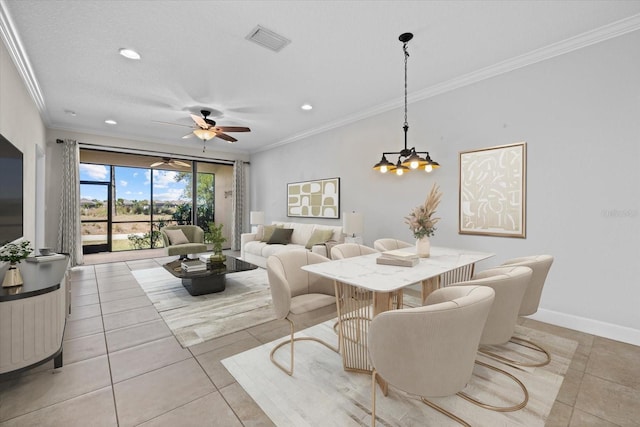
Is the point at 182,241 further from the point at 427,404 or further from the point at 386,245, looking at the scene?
the point at 427,404

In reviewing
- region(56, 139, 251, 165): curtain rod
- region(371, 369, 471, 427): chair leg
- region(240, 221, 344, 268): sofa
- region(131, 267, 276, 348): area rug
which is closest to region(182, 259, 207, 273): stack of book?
region(131, 267, 276, 348): area rug

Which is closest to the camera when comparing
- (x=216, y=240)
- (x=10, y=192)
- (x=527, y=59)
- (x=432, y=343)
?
(x=432, y=343)

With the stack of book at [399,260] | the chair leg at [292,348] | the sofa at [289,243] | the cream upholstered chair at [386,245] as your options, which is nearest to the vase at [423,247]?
the stack of book at [399,260]

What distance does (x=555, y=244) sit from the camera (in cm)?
291

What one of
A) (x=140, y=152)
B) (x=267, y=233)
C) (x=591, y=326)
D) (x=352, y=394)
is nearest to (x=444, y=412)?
(x=352, y=394)

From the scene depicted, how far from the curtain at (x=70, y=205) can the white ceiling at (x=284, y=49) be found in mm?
1230

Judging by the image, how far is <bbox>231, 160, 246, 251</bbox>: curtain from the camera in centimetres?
774

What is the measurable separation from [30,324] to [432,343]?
2.41m

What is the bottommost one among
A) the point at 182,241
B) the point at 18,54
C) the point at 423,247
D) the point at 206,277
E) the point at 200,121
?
the point at 206,277

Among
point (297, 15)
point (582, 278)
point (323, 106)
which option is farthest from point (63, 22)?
point (582, 278)

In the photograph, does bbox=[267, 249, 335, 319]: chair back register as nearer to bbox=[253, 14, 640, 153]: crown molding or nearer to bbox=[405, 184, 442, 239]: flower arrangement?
bbox=[405, 184, 442, 239]: flower arrangement

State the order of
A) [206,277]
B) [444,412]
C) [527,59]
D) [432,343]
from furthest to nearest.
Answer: [206,277] → [527,59] → [444,412] → [432,343]

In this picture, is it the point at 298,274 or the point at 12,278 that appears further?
the point at 298,274

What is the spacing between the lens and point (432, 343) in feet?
3.90
